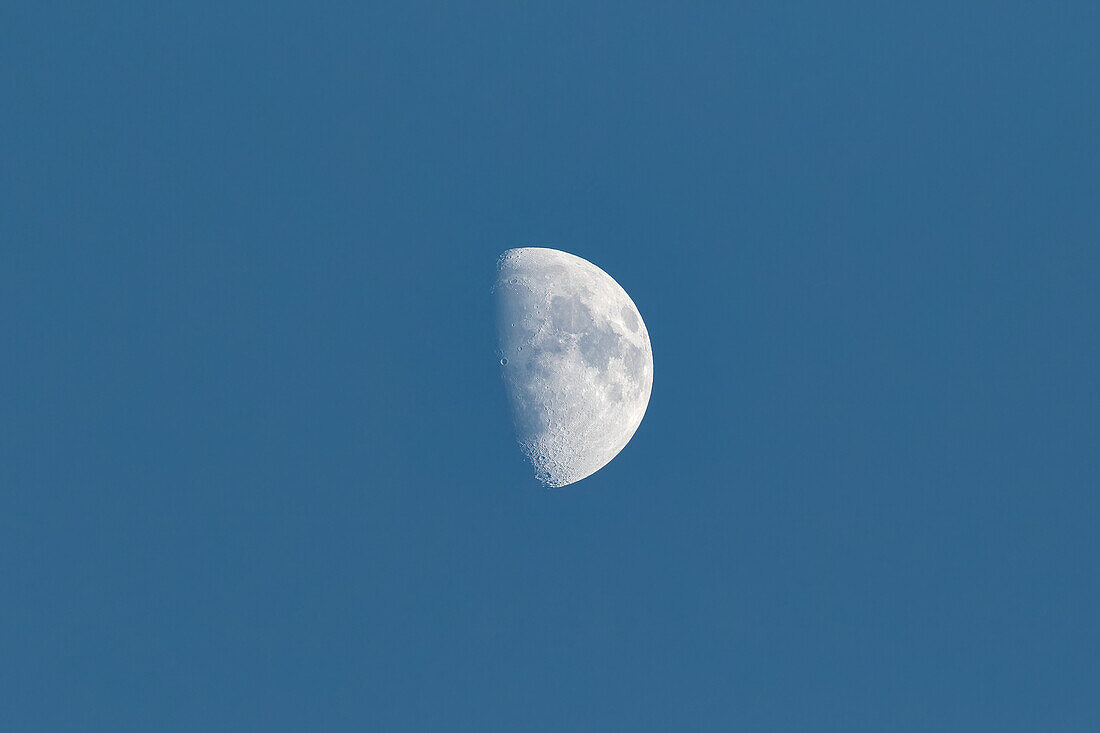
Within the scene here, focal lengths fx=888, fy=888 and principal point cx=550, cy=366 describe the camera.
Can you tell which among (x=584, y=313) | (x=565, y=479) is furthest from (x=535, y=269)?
(x=565, y=479)

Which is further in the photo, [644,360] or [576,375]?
[644,360]

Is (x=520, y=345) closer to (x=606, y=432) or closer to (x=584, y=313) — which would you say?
(x=584, y=313)

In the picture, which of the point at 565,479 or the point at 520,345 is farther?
the point at 565,479

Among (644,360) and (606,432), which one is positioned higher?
(644,360)

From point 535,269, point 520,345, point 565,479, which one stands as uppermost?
point 535,269

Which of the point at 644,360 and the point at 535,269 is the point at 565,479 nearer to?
the point at 644,360

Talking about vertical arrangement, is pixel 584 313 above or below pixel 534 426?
above

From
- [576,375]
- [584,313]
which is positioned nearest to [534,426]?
[576,375]
